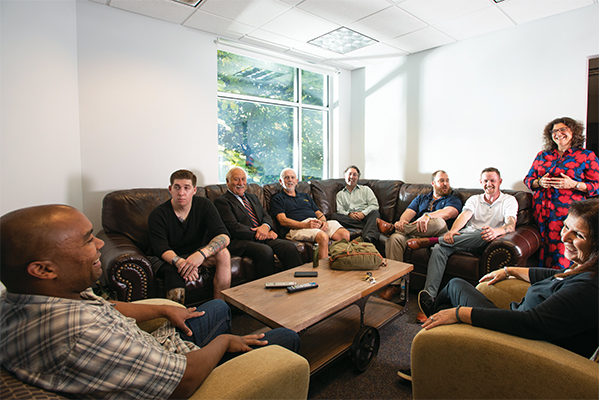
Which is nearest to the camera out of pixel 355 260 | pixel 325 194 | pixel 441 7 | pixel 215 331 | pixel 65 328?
pixel 65 328

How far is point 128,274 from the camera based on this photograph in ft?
6.97

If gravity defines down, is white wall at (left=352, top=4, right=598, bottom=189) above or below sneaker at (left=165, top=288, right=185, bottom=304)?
above

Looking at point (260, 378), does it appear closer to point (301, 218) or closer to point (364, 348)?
point (364, 348)

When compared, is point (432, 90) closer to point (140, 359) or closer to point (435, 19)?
point (435, 19)

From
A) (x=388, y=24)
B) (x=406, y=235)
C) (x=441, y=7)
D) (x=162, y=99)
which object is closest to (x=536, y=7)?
(x=441, y=7)

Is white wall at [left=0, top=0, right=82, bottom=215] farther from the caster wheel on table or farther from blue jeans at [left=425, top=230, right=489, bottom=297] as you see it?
blue jeans at [left=425, top=230, right=489, bottom=297]

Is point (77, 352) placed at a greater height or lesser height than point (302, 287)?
greater

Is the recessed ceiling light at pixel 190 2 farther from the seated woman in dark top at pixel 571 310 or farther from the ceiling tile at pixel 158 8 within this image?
the seated woman in dark top at pixel 571 310

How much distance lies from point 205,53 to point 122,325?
3.44 metres

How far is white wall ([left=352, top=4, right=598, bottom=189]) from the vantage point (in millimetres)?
3145

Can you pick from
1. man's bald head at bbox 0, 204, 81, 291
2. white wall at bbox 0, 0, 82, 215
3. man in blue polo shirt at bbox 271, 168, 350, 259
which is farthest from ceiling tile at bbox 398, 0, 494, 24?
man's bald head at bbox 0, 204, 81, 291

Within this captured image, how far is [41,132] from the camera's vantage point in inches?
94.5

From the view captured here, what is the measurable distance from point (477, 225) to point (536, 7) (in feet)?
7.04

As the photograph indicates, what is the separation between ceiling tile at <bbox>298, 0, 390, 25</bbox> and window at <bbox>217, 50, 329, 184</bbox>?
126cm
